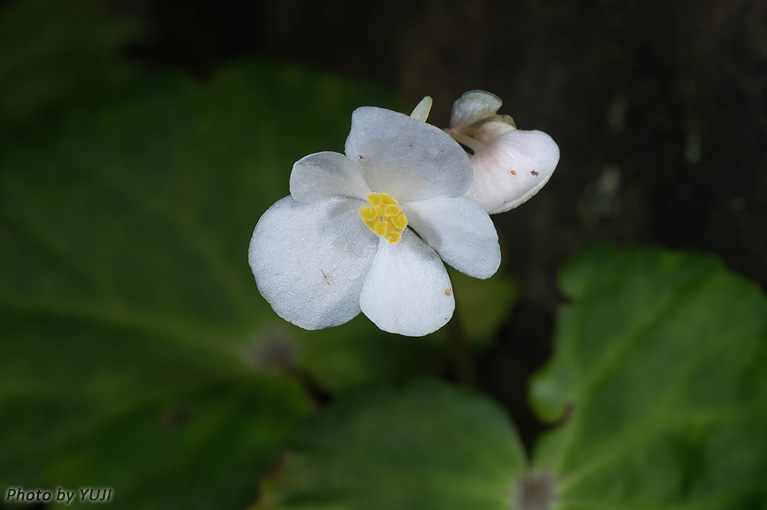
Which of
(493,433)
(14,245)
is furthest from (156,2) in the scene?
(493,433)

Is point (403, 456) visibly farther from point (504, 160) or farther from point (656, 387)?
point (504, 160)

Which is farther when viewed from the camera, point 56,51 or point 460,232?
point 56,51

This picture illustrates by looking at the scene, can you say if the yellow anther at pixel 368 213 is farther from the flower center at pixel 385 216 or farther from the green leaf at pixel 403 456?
the green leaf at pixel 403 456

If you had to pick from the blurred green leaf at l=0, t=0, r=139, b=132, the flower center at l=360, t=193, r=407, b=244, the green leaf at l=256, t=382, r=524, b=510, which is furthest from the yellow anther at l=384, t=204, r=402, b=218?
the blurred green leaf at l=0, t=0, r=139, b=132

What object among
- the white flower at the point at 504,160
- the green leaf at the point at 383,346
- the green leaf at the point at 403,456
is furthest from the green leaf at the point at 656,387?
the white flower at the point at 504,160

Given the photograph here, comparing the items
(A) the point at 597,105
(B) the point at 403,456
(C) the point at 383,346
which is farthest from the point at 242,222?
(A) the point at 597,105

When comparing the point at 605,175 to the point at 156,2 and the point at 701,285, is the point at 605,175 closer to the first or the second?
the point at 701,285
